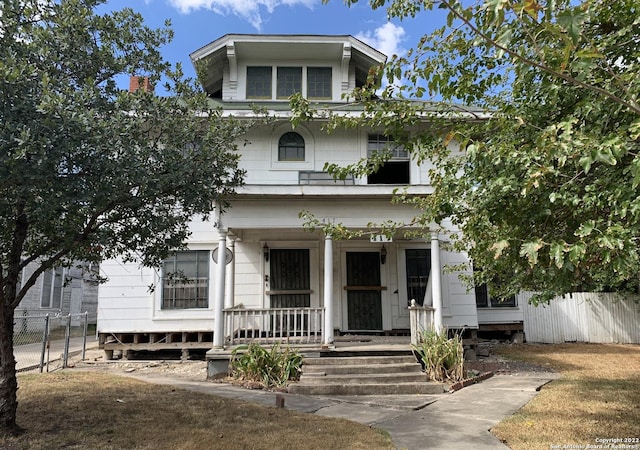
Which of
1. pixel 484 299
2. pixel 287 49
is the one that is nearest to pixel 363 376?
pixel 484 299

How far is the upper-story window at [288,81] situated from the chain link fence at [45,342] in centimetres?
706

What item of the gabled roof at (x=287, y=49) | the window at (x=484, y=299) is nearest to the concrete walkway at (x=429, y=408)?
the window at (x=484, y=299)

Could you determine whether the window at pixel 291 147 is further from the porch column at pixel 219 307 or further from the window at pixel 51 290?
the window at pixel 51 290

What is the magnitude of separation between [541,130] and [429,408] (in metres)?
4.44

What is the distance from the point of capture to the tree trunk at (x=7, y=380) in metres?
4.71

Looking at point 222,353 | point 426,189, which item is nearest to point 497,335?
point 426,189

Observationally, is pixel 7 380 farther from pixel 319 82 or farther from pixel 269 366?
pixel 319 82

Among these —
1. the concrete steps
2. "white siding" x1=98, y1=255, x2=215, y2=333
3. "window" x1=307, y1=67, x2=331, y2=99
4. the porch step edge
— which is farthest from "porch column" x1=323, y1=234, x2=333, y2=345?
"window" x1=307, y1=67, x2=331, y2=99

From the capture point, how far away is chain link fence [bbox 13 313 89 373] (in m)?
9.36

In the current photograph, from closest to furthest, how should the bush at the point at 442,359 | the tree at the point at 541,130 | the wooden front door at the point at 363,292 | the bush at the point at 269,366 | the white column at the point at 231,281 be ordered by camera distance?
the tree at the point at 541,130 < the bush at the point at 269,366 < the bush at the point at 442,359 < the white column at the point at 231,281 < the wooden front door at the point at 363,292

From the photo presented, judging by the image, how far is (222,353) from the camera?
862 cm

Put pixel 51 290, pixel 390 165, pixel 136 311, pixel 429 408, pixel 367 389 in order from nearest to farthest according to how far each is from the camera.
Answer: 1. pixel 429 408
2. pixel 367 389
3. pixel 136 311
4. pixel 390 165
5. pixel 51 290

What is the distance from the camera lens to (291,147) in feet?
37.9

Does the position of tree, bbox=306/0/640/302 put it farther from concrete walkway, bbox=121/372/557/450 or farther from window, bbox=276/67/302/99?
window, bbox=276/67/302/99
